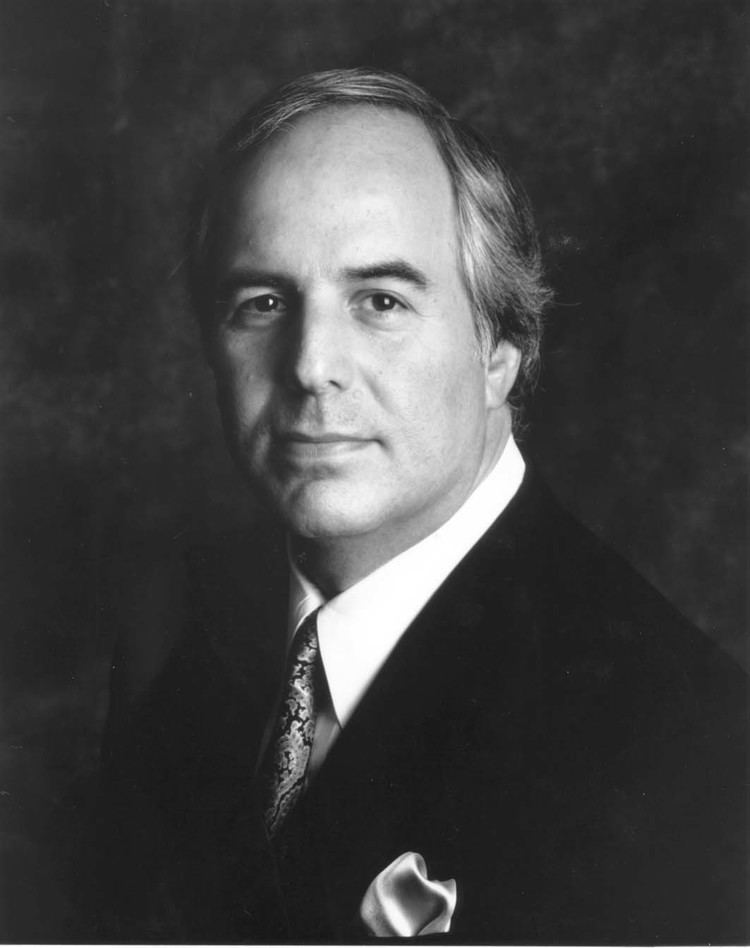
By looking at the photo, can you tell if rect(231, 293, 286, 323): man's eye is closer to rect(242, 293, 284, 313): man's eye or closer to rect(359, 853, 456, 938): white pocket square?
rect(242, 293, 284, 313): man's eye

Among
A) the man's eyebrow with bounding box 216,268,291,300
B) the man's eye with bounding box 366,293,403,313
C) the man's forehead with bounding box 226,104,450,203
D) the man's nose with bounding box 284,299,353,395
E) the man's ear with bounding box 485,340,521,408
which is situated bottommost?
the man's ear with bounding box 485,340,521,408

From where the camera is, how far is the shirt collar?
1.74m

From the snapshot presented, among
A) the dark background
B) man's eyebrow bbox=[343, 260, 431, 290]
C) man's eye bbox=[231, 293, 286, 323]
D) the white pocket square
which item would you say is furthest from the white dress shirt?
man's eye bbox=[231, 293, 286, 323]

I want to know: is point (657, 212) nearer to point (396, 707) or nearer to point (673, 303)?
point (673, 303)

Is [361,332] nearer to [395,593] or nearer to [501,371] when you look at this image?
[501,371]

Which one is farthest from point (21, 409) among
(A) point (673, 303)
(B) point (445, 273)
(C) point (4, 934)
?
(A) point (673, 303)

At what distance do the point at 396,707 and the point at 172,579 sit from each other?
53 centimetres

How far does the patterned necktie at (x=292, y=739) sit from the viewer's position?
1.75m

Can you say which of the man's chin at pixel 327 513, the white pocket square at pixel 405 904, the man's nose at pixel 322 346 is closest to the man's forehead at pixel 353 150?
the man's nose at pixel 322 346

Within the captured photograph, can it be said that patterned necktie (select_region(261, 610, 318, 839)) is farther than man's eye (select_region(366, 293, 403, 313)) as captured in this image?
Yes

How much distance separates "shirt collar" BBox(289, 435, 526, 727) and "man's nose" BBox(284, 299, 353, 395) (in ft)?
1.05

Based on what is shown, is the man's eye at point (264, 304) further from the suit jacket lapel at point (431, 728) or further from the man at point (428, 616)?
the suit jacket lapel at point (431, 728)

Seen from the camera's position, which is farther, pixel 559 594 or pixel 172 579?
pixel 172 579

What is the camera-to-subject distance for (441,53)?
A: 177 cm
